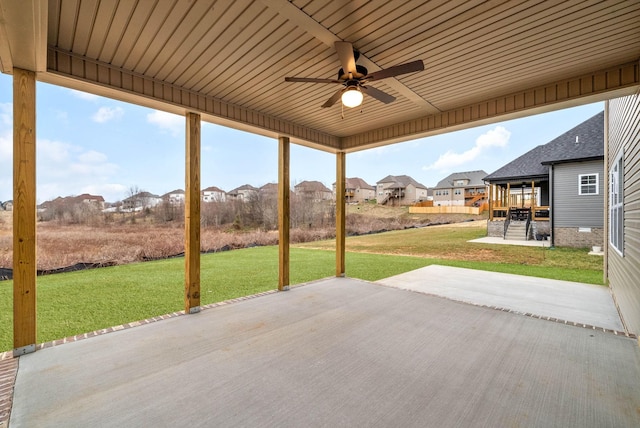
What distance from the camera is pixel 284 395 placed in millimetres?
1895

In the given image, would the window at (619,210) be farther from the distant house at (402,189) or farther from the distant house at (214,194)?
the distant house at (402,189)

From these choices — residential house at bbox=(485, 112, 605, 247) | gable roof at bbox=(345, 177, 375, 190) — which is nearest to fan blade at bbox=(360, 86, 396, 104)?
residential house at bbox=(485, 112, 605, 247)

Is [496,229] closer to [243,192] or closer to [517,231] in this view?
[517,231]

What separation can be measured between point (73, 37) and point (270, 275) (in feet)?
15.2

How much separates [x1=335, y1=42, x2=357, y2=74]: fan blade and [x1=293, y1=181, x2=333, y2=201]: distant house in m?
8.47

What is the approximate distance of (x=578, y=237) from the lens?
9.38 m

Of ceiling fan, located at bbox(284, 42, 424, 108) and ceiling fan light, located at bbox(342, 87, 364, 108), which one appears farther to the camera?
ceiling fan light, located at bbox(342, 87, 364, 108)

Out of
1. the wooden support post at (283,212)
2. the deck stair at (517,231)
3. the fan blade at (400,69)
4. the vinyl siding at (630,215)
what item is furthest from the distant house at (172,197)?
the deck stair at (517,231)

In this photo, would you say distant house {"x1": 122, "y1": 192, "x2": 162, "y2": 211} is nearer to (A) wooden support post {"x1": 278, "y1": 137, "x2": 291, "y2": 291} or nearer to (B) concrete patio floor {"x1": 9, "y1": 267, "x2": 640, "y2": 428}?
(A) wooden support post {"x1": 278, "y1": 137, "x2": 291, "y2": 291}

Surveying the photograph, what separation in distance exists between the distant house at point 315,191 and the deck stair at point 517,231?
7636 mm

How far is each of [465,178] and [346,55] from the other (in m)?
34.8

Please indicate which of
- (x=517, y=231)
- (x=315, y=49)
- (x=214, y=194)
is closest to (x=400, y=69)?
(x=315, y=49)

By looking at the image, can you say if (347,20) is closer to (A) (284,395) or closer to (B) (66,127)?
(A) (284,395)

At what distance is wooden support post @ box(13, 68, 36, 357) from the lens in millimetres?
2393
